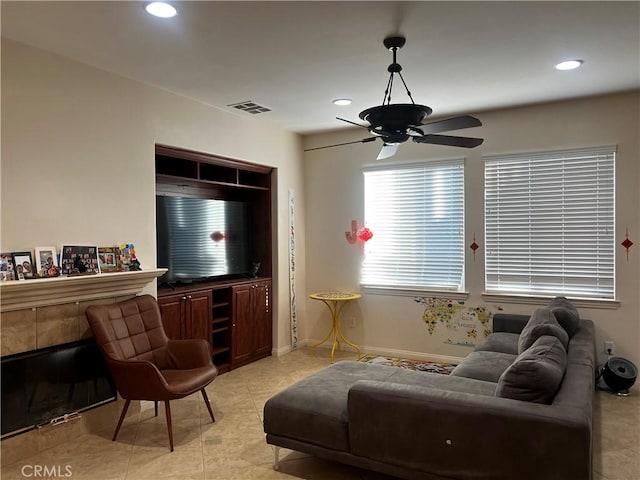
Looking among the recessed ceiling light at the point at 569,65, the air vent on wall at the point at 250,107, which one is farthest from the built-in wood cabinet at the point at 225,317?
the recessed ceiling light at the point at 569,65

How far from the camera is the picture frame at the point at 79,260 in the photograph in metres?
3.15

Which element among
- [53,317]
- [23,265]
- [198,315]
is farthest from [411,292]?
[23,265]

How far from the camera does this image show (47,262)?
3.04m

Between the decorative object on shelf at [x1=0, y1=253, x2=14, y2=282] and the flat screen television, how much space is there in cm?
137

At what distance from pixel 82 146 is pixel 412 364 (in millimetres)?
3806

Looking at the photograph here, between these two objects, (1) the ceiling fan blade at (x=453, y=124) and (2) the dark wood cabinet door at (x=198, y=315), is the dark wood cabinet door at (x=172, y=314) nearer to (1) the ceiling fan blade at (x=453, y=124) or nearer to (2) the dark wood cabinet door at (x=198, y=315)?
(2) the dark wood cabinet door at (x=198, y=315)

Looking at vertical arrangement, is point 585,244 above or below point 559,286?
above

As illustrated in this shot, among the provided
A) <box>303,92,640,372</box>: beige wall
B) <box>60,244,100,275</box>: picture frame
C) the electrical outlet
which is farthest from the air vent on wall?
the electrical outlet

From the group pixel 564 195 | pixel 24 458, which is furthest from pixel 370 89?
pixel 24 458

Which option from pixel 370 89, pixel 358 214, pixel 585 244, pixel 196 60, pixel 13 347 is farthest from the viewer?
pixel 358 214

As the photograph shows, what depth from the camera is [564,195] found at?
4.47 meters

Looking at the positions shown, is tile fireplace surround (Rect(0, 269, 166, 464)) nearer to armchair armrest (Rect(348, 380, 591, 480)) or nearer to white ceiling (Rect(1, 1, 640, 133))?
white ceiling (Rect(1, 1, 640, 133))

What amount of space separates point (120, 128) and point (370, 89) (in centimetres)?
213

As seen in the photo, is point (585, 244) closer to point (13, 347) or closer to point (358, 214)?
point (358, 214)
